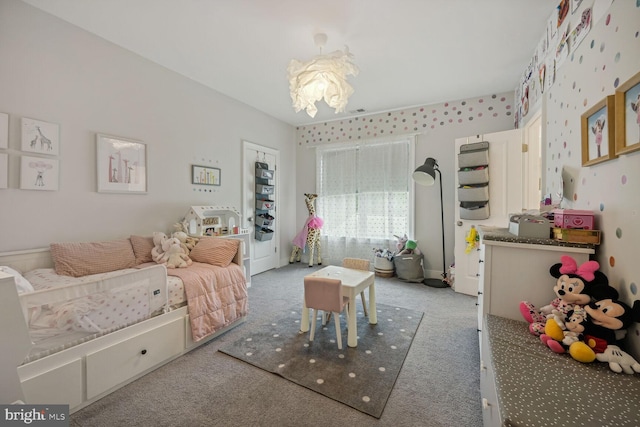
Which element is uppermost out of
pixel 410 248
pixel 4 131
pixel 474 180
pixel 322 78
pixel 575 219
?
pixel 322 78

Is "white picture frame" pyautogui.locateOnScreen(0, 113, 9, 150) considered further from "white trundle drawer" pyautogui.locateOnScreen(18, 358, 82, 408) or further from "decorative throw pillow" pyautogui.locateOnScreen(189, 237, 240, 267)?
"white trundle drawer" pyautogui.locateOnScreen(18, 358, 82, 408)

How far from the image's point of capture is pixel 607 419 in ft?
2.44

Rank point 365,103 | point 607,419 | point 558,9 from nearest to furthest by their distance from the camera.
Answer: point 607,419
point 558,9
point 365,103

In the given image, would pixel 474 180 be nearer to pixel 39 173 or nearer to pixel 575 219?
pixel 575 219

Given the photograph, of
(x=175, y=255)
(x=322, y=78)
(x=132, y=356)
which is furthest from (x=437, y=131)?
(x=132, y=356)

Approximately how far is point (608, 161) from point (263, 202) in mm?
3711

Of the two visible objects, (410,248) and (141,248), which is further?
(410,248)

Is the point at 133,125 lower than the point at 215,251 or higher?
higher

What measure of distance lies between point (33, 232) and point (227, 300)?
1553 mm

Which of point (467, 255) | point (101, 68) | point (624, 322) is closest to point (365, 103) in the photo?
point (467, 255)

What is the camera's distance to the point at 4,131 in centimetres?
186

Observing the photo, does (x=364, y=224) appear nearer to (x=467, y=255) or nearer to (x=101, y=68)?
(x=467, y=255)

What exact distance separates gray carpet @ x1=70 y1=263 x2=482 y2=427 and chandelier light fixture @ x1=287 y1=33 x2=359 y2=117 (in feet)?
6.73

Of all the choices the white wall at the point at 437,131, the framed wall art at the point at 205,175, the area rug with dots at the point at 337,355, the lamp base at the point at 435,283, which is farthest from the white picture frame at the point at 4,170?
the lamp base at the point at 435,283
